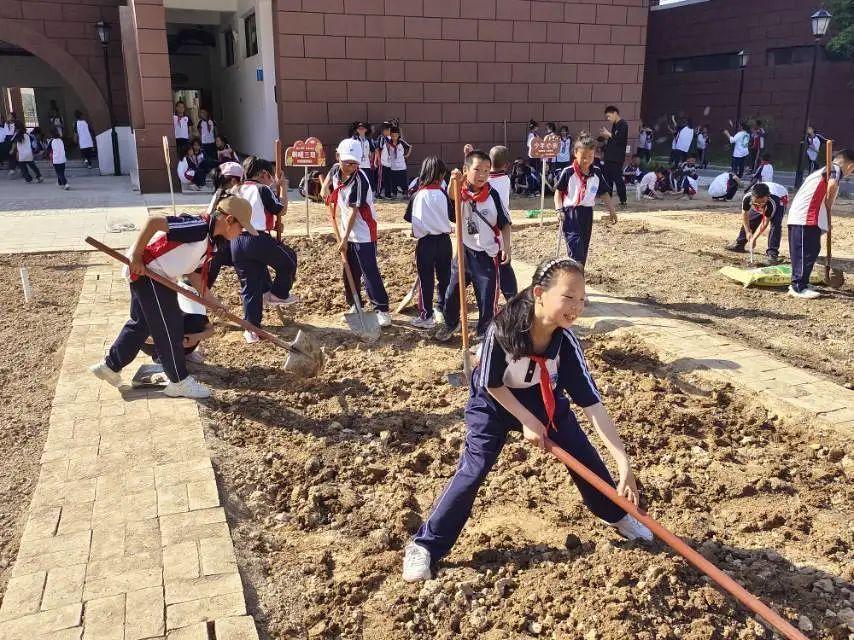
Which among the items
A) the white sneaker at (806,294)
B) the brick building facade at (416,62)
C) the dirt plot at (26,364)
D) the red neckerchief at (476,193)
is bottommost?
the dirt plot at (26,364)

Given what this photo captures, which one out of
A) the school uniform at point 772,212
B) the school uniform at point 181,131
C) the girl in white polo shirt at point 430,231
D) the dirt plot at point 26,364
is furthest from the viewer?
the school uniform at point 181,131

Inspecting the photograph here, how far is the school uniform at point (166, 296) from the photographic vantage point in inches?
171

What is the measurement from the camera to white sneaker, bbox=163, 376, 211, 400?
4668 millimetres

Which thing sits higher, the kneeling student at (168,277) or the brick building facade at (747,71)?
the brick building facade at (747,71)

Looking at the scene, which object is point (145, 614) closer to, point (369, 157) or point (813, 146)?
point (369, 157)

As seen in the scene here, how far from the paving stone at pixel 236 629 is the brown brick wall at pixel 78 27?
61.5 feet

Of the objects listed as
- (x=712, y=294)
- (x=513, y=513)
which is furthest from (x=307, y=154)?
(x=513, y=513)

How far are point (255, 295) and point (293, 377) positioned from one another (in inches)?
35.3

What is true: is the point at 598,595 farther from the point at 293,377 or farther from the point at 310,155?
the point at 310,155

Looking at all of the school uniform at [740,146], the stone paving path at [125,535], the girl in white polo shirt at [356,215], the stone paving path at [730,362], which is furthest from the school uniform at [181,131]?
the school uniform at [740,146]

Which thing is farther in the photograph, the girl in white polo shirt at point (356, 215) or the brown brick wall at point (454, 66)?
the brown brick wall at point (454, 66)

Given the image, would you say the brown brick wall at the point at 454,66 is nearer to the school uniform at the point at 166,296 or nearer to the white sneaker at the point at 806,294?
the white sneaker at the point at 806,294

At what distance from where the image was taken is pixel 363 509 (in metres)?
3.61

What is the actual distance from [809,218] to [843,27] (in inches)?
823
